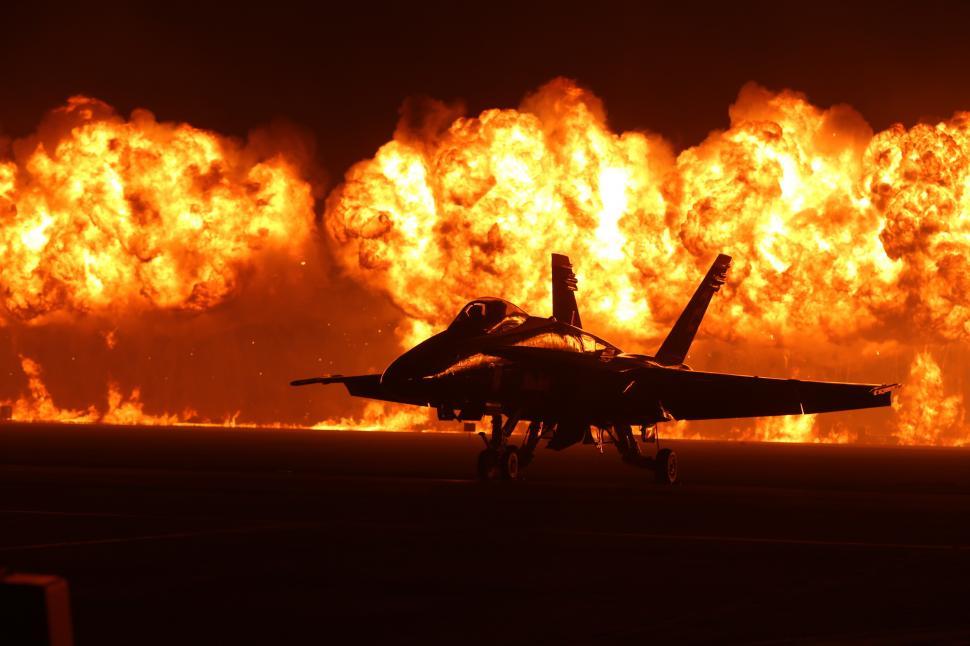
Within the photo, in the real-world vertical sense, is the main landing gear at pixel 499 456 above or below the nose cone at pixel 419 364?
below

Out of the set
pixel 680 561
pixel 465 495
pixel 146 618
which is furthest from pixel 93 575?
pixel 465 495

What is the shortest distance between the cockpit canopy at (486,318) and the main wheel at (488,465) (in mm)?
2762

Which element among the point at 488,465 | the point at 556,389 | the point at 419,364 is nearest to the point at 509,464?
the point at 488,465

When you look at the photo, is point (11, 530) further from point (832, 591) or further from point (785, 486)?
point (785, 486)

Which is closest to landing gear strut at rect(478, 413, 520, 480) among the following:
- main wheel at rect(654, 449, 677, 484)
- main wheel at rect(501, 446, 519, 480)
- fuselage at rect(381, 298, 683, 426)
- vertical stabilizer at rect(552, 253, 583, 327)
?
main wheel at rect(501, 446, 519, 480)

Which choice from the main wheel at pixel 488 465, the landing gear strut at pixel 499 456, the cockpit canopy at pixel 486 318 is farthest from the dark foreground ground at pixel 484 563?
the cockpit canopy at pixel 486 318

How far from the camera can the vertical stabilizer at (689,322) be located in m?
39.2

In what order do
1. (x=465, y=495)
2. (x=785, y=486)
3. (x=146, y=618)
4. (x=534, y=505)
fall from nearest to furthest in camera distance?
(x=146, y=618) < (x=534, y=505) < (x=465, y=495) < (x=785, y=486)

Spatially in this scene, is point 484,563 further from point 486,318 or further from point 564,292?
point 564,292

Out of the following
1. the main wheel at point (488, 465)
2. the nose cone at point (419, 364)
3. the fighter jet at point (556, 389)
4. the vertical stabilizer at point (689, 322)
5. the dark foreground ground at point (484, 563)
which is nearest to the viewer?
the dark foreground ground at point (484, 563)

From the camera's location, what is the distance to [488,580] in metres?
11.7

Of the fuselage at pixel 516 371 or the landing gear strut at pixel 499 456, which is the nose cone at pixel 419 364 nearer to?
the fuselage at pixel 516 371

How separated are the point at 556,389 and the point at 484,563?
16692 mm

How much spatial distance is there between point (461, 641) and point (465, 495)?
50.5 ft
